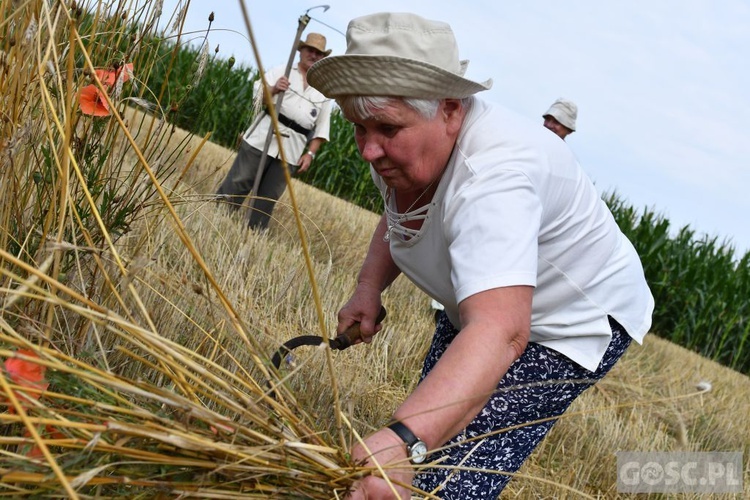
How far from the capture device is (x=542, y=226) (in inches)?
70.5

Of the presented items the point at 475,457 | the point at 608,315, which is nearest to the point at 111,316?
the point at 475,457

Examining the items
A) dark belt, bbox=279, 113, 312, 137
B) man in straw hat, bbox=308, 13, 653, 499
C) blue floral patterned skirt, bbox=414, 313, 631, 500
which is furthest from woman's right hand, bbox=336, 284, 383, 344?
dark belt, bbox=279, 113, 312, 137

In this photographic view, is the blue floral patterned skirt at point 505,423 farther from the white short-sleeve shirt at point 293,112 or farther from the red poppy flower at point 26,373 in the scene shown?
the white short-sleeve shirt at point 293,112

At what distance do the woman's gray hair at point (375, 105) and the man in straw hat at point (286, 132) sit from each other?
14.4 feet

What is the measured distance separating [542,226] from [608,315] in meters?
0.41

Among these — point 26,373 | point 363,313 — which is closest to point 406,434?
point 26,373

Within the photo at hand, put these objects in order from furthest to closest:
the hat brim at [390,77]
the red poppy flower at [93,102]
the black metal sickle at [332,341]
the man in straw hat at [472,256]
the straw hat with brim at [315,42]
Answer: the straw hat with brim at [315,42]
the black metal sickle at [332,341]
the red poppy flower at [93,102]
the hat brim at [390,77]
the man in straw hat at [472,256]

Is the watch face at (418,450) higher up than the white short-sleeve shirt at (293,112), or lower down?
lower down

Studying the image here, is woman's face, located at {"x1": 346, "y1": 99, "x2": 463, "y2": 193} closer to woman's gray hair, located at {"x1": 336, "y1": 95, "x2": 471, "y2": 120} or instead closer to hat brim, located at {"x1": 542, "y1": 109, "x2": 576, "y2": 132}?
woman's gray hair, located at {"x1": 336, "y1": 95, "x2": 471, "y2": 120}

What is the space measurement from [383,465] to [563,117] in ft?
19.5

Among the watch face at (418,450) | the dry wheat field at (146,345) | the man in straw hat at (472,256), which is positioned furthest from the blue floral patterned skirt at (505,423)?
the watch face at (418,450)

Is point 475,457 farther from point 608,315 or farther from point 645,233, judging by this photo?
→ point 645,233

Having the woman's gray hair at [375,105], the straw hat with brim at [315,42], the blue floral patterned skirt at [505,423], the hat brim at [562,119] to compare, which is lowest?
the blue floral patterned skirt at [505,423]

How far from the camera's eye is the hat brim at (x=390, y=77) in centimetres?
158
